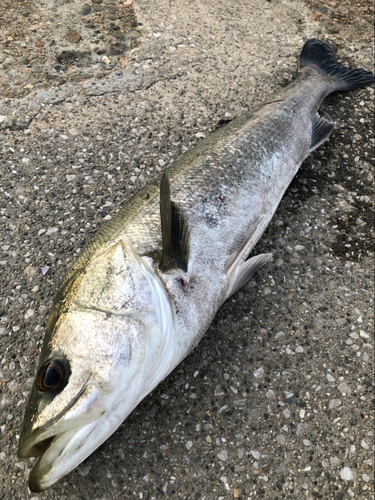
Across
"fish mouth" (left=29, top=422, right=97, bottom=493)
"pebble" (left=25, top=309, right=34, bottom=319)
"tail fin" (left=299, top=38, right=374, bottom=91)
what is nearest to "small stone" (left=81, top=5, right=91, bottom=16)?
"tail fin" (left=299, top=38, right=374, bottom=91)

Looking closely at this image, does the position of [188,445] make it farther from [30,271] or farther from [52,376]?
[30,271]

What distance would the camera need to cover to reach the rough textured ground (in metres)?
2.11

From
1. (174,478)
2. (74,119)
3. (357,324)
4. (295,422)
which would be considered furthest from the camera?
(74,119)

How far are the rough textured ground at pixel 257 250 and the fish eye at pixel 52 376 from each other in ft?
2.12

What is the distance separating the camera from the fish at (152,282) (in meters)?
1.63

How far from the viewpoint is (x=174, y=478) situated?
6.75 feet

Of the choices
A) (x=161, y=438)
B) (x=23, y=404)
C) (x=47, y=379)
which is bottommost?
(x=161, y=438)

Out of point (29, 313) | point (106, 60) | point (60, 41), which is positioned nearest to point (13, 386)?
point (29, 313)

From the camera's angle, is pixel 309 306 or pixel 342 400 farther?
pixel 309 306

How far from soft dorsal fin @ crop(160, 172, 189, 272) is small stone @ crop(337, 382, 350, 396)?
1210mm

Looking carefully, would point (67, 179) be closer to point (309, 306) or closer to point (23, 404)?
point (23, 404)

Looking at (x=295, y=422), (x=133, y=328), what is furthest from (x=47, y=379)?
(x=295, y=422)

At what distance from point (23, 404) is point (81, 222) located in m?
1.32

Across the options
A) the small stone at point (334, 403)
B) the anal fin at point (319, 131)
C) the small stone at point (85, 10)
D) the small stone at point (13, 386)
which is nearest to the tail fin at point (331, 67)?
the anal fin at point (319, 131)
